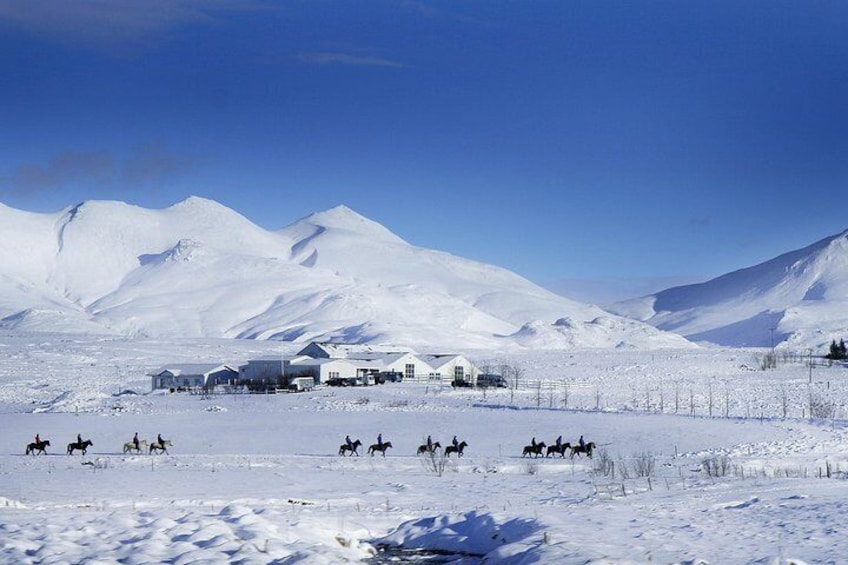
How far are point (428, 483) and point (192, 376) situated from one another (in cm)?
6258

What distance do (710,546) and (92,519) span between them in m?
10.2

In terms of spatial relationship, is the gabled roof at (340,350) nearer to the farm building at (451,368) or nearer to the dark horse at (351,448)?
the farm building at (451,368)

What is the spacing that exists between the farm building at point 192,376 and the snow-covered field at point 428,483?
21.2m

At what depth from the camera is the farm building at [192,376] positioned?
274ft

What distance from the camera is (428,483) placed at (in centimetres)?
2519

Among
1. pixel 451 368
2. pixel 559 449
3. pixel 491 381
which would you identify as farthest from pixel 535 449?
pixel 451 368

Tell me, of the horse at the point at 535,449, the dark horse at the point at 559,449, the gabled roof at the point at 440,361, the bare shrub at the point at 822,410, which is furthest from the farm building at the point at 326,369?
the dark horse at the point at 559,449

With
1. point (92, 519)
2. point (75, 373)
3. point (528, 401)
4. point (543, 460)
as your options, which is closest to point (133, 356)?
point (75, 373)

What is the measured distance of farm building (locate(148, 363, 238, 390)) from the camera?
274ft

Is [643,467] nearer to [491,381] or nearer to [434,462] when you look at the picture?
[434,462]

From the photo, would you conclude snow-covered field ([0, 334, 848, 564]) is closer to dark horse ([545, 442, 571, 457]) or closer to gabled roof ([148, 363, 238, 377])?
dark horse ([545, 442, 571, 457])

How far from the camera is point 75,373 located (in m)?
94.2

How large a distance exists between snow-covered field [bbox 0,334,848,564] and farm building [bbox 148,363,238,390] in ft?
69.5

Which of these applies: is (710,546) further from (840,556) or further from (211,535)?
(211,535)
